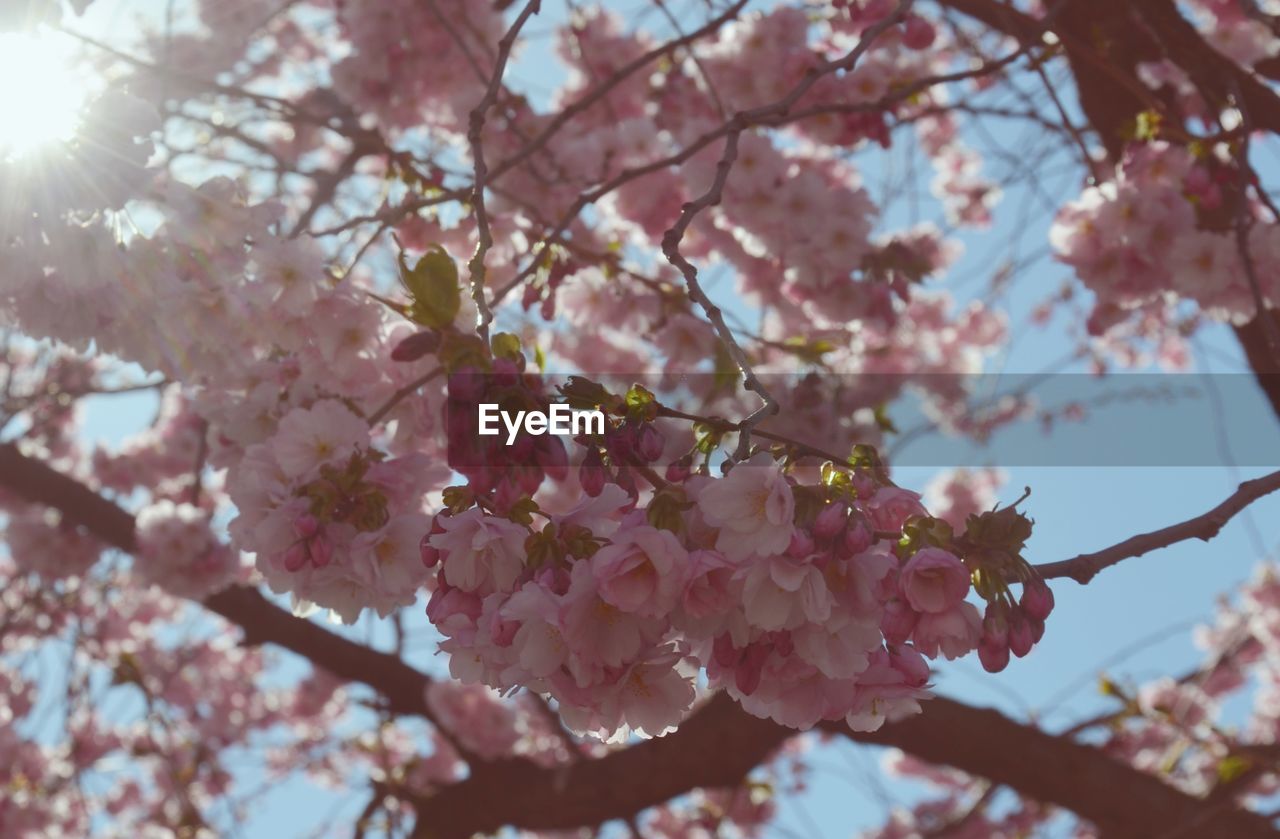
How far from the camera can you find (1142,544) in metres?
0.95

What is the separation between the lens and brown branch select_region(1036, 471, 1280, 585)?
0.93 metres

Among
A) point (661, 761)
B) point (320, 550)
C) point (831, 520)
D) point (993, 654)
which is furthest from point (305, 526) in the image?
point (661, 761)

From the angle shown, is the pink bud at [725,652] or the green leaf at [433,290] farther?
the green leaf at [433,290]

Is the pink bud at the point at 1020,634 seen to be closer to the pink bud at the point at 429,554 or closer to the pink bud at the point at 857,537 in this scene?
the pink bud at the point at 857,537

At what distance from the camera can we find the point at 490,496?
1.06 metres

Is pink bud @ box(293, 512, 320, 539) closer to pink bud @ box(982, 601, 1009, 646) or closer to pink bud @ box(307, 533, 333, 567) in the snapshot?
pink bud @ box(307, 533, 333, 567)

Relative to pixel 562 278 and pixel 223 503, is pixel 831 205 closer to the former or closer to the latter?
pixel 562 278

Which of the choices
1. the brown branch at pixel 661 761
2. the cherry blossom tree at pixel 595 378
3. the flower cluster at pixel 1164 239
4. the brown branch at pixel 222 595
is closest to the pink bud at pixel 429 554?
the cherry blossom tree at pixel 595 378

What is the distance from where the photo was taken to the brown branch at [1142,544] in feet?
3.05

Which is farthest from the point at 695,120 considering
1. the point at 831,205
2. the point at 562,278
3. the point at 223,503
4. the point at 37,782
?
the point at 37,782

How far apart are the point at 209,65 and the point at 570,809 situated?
12.1ft

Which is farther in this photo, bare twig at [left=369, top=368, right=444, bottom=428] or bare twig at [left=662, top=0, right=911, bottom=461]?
bare twig at [left=369, top=368, right=444, bottom=428]

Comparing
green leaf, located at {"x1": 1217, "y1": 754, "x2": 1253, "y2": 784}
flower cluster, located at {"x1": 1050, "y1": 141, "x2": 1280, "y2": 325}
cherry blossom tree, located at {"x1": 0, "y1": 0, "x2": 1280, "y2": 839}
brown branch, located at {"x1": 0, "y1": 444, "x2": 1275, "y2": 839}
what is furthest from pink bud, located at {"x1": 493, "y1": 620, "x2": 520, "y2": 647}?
green leaf, located at {"x1": 1217, "y1": 754, "x2": 1253, "y2": 784}

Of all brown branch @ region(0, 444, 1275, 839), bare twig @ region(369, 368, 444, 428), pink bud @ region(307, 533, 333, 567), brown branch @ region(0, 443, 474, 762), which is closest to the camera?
pink bud @ region(307, 533, 333, 567)
